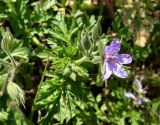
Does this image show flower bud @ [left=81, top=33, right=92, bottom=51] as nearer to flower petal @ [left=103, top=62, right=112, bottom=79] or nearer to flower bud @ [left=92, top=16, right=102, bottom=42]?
flower bud @ [left=92, top=16, right=102, bottom=42]

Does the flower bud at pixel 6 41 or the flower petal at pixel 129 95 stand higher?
the flower bud at pixel 6 41

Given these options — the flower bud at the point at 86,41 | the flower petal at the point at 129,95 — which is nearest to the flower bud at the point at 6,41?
the flower bud at the point at 86,41

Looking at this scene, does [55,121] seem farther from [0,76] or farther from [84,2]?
[84,2]

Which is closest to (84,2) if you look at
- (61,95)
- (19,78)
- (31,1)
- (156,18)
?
(31,1)

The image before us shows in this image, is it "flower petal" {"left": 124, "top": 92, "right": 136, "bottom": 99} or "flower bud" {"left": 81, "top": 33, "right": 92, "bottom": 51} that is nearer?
"flower bud" {"left": 81, "top": 33, "right": 92, "bottom": 51}

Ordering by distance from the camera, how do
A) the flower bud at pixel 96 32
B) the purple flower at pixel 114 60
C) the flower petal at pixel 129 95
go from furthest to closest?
the flower petal at pixel 129 95
the purple flower at pixel 114 60
the flower bud at pixel 96 32

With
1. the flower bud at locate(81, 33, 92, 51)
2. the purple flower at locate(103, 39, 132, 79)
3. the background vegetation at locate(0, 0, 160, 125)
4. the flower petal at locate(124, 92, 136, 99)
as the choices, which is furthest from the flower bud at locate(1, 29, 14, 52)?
the flower petal at locate(124, 92, 136, 99)

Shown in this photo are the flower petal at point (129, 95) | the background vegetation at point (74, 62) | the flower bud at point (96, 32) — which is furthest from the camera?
the flower petal at point (129, 95)

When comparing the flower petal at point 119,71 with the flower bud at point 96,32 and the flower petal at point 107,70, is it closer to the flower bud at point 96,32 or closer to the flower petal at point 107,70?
the flower petal at point 107,70

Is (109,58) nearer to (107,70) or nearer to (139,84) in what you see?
(107,70)
